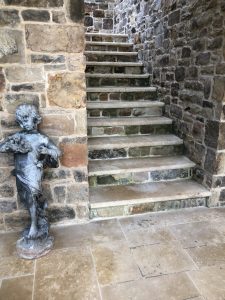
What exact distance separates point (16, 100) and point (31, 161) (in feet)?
1.59

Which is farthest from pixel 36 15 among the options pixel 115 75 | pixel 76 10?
pixel 115 75

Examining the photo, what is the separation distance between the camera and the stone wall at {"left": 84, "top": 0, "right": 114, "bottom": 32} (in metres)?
5.66

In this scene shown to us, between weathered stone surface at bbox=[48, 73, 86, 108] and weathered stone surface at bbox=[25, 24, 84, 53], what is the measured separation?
196mm

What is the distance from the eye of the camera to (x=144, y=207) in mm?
2602

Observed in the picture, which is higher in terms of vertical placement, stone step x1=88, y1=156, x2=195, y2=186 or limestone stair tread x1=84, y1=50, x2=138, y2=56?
limestone stair tread x1=84, y1=50, x2=138, y2=56

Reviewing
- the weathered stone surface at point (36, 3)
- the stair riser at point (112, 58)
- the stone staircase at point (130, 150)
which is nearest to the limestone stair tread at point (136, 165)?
the stone staircase at point (130, 150)

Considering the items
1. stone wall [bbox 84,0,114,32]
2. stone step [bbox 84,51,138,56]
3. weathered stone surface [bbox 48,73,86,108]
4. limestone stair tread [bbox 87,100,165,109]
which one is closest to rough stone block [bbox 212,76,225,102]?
limestone stair tread [bbox 87,100,165,109]

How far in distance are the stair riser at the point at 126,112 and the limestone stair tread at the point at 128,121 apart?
0.30 feet

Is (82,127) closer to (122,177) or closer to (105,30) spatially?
(122,177)

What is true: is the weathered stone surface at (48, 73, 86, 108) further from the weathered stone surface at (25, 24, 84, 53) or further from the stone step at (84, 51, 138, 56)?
the stone step at (84, 51, 138, 56)

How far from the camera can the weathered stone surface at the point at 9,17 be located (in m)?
1.88

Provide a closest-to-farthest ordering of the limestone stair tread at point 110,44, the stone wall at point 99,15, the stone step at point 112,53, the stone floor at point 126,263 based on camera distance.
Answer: the stone floor at point 126,263
the stone step at point 112,53
the limestone stair tread at point 110,44
the stone wall at point 99,15

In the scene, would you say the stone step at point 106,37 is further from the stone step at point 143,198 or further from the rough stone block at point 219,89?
the stone step at point 143,198

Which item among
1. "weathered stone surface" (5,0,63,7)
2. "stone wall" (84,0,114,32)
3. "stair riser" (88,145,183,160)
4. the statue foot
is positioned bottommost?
the statue foot
